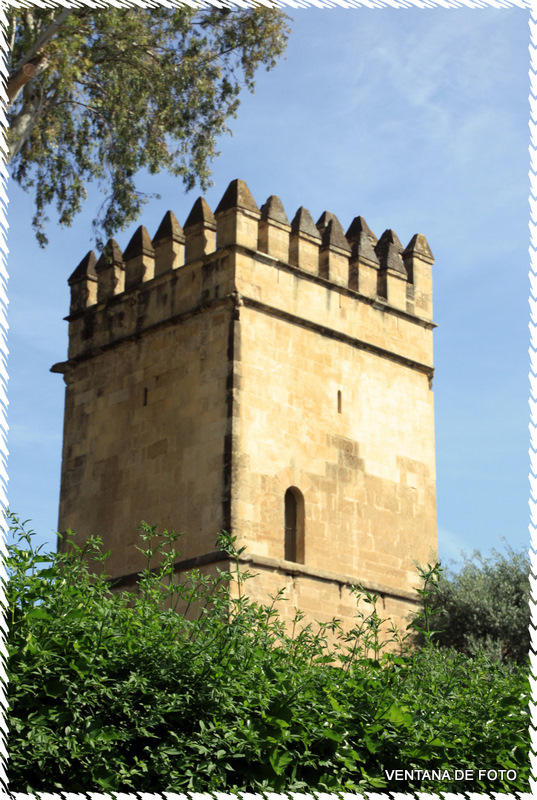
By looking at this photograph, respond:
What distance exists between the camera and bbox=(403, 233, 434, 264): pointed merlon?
19.6 m

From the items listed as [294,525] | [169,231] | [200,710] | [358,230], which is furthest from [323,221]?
[200,710]

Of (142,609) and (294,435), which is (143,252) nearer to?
(294,435)

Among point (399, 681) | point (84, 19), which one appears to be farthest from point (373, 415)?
point (399, 681)

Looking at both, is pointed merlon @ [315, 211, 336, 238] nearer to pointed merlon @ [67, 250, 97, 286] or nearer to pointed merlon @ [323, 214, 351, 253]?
pointed merlon @ [323, 214, 351, 253]

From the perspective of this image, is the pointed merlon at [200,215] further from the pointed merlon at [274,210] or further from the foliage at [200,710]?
the foliage at [200,710]

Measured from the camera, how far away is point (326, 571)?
16.3m

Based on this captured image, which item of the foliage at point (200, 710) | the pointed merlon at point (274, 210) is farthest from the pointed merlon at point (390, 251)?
the foliage at point (200, 710)

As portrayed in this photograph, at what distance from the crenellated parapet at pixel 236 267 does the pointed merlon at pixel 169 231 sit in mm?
21

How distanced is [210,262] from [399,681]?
1033 cm

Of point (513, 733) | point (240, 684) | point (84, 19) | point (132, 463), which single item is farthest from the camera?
point (132, 463)

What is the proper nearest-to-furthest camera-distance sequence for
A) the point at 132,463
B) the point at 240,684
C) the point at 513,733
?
the point at 240,684, the point at 513,733, the point at 132,463

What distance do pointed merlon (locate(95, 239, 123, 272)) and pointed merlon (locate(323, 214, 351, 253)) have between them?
10.6 ft

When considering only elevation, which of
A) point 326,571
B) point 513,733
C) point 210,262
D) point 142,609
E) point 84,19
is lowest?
point 513,733

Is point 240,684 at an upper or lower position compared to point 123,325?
lower
